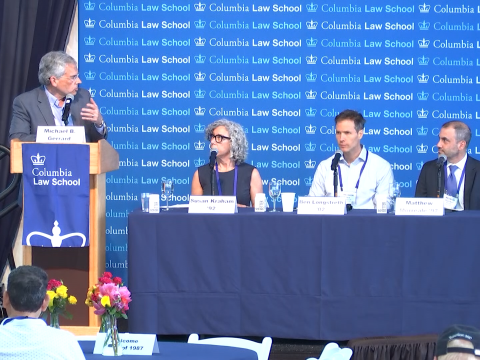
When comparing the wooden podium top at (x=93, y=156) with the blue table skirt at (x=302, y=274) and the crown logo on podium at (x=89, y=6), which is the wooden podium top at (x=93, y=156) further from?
the crown logo on podium at (x=89, y=6)

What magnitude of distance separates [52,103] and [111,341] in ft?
8.04

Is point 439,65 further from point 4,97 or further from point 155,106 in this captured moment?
point 4,97

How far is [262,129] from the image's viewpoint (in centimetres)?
657

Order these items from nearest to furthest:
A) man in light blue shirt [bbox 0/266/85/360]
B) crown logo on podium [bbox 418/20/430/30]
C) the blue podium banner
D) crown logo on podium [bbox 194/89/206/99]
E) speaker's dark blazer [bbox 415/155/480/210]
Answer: man in light blue shirt [bbox 0/266/85/360]
the blue podium banner
speaker's dark blazer [bbox 415/155/480/210]
crown logo on podium [bbox 418/20/430/30]
crown logo on podium [bbox 194/89/206/99]

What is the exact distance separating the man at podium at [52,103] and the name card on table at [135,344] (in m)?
2.09

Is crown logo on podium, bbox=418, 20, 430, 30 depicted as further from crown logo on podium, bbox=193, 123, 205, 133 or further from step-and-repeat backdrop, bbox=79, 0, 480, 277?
crown logo on podium, bbox=193, 123, 205, 133

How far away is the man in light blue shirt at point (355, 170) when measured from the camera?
17.5 ft

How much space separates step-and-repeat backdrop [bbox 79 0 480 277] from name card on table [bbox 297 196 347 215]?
6.27ft

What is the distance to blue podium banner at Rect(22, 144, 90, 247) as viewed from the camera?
455cm

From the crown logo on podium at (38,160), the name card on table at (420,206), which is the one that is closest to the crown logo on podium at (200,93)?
the crown logo on podium at (38,160)

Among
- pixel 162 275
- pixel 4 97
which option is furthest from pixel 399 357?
pixel 4 97

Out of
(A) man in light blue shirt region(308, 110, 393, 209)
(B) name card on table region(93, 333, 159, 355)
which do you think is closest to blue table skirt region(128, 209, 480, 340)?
(A) man in light blue shirt region(308, 110, 393, 209)

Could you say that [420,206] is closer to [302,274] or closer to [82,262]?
[302,274]

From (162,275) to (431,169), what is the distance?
189 cm
